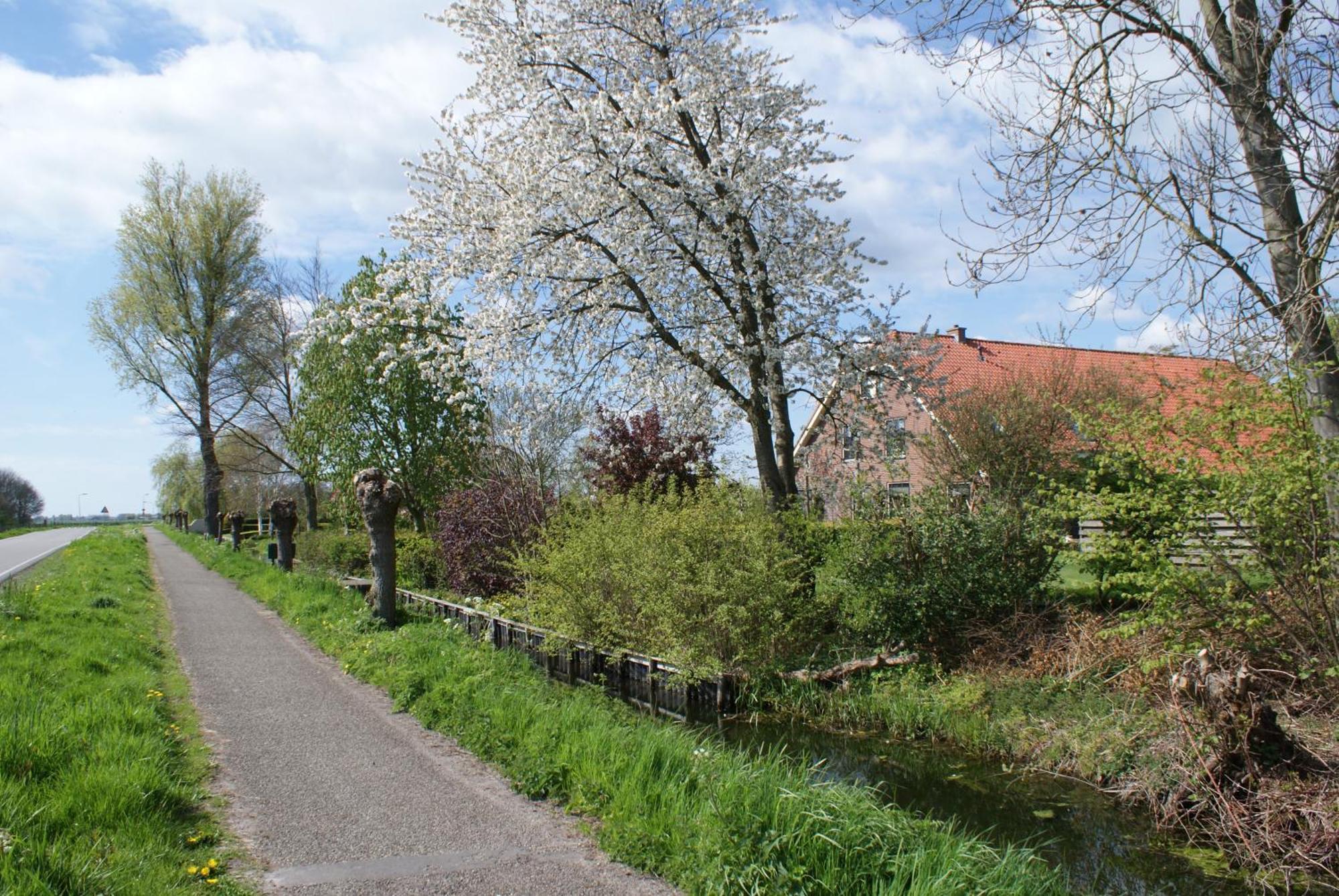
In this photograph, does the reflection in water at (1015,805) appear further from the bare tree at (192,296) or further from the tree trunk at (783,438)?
the bare tree at (192,296)

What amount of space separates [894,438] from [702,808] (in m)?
9.73

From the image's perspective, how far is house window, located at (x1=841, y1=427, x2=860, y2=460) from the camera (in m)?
14.3

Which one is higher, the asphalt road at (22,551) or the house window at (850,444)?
the house window at (850,444)

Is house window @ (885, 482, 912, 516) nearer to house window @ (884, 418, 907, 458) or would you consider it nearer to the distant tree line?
house window @ (884, 418, 907, 458)

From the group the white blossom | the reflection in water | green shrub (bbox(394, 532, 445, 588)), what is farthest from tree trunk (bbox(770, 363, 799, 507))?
green shrub (bbox(394, 532, 445, 588))

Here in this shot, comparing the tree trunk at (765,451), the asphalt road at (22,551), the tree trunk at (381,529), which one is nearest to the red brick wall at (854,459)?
the tree trunk at (765,451)

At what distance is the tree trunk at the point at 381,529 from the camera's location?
12.8 meters

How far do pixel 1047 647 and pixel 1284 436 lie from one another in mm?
3764

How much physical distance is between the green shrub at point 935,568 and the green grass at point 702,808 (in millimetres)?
3977

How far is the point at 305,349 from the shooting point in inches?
939

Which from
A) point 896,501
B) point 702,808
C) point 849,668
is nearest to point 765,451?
point 896,501

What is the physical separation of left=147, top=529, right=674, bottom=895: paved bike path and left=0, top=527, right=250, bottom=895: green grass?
28 cm

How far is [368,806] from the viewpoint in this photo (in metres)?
5.70

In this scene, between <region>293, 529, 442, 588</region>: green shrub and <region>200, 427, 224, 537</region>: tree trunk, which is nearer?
<region>293, 529, 442, 588</region>: green shrub
